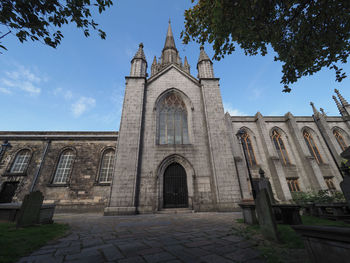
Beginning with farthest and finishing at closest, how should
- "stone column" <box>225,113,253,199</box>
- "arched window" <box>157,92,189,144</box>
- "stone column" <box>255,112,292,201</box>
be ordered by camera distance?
"stone column" <box>255,112,292,201</box>, "stone column" <box>225,113,253,199</box>, "arched window" <box>157,92,189,144</box>

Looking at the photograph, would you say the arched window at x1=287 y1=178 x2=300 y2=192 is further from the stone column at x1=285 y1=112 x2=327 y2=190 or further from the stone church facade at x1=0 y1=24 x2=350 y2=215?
the stone column at x1=285 y1=112 x2=327 y2=190

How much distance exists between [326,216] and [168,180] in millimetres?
8364

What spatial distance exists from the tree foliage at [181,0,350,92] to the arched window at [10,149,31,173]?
61.0ft

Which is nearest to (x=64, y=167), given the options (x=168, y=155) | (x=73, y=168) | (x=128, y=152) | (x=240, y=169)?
(x=73, y=168)

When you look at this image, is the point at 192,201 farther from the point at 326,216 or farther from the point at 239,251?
the point at 239,251

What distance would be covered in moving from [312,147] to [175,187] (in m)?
18.4

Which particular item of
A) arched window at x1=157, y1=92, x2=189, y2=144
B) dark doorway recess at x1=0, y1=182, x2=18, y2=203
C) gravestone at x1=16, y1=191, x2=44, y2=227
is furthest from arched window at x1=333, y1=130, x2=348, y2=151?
dark doorway recess at x1=0, y1=182, x2=18, y2=203

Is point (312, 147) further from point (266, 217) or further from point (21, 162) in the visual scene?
point (21, 162)

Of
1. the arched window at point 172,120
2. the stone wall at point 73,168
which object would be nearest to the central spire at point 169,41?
the arched window at point 172,120

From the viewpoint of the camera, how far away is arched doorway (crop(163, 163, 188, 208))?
33.9 feet

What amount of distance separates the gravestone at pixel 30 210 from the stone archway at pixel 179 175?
6294 mm

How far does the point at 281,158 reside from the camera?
16656 millimetres

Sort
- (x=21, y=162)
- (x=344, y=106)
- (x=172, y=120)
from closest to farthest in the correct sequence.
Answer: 1. (x=172, y=120)
2. (x=21, y=162)
3. (x=344, y=106)

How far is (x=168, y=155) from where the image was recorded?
11227mm
